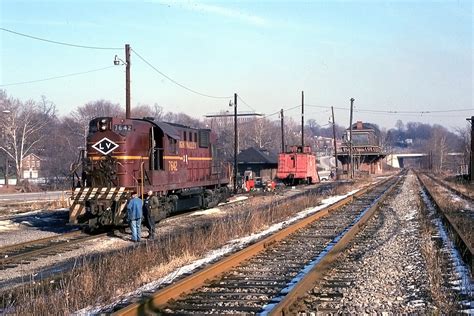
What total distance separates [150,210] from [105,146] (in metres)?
2.70

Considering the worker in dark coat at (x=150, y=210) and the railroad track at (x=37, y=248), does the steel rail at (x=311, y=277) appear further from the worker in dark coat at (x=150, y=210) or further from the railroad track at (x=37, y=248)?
the railroad track at (x=37, y=248)

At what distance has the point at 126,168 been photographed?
17438 mm

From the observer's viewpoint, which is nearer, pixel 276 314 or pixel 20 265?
pixel 276 314

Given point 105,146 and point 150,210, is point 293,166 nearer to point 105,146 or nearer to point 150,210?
point 105,146

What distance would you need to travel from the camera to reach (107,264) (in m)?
9.81

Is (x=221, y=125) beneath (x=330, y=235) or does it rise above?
above

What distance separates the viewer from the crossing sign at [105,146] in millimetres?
17469

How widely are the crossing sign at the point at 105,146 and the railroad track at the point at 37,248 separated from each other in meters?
2.72

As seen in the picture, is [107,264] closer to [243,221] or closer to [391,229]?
[243,221]

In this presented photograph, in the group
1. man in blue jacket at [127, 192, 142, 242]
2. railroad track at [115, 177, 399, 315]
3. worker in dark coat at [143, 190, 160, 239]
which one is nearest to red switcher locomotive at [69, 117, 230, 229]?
worker in dark coat at [143, 190, 160, 239]

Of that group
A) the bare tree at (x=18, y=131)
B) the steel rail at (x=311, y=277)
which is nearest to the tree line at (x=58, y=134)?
the bare tree at (x=18, y=131)

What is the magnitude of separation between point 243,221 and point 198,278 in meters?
8.73

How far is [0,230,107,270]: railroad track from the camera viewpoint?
1213 cm

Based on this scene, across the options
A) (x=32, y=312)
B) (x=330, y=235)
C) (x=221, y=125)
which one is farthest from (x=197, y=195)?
(x=221, y=125)
